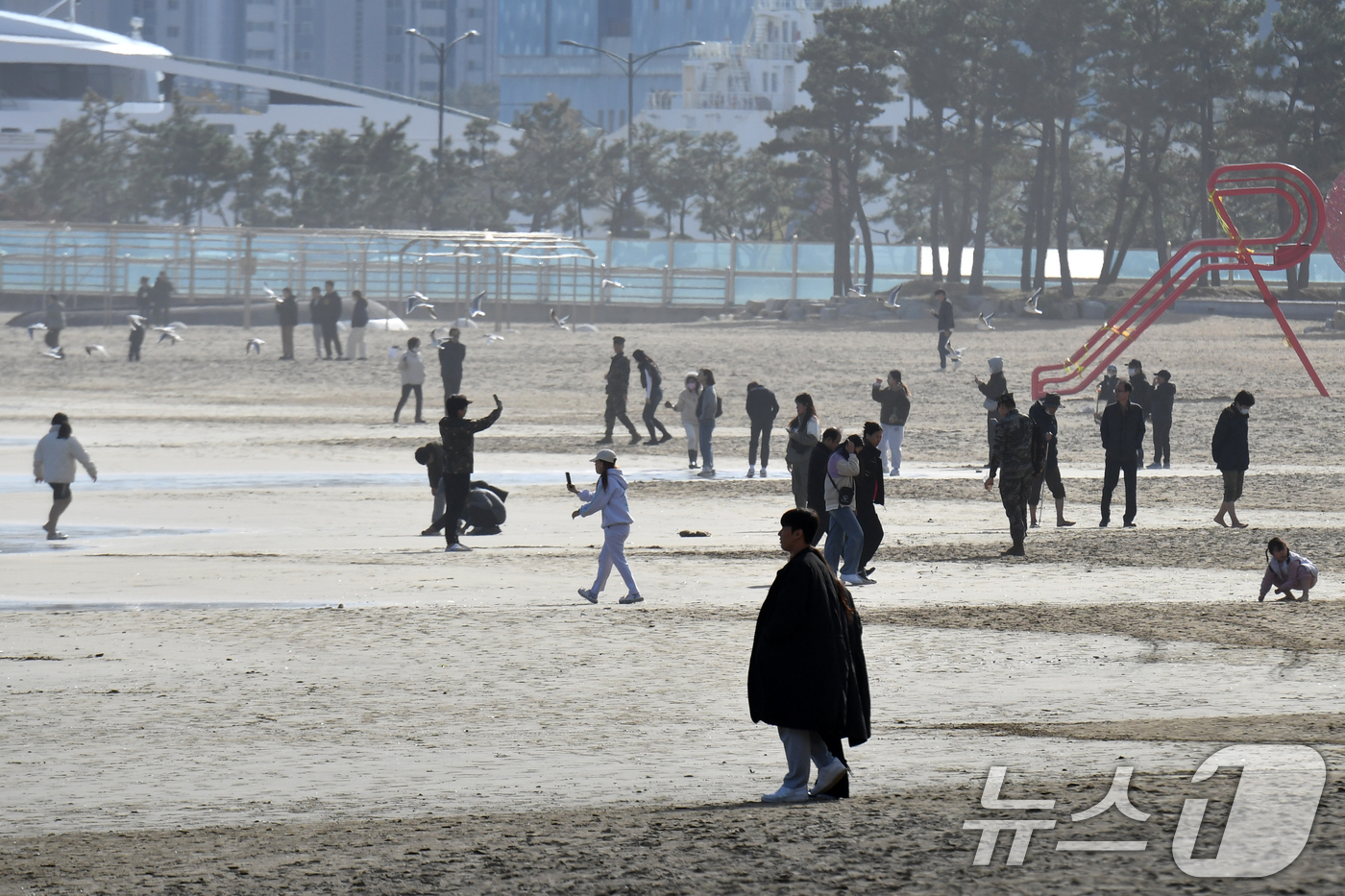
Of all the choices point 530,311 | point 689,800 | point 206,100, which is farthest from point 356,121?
point 689,800

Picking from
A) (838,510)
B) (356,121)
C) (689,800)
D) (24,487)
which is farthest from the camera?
(356,121)

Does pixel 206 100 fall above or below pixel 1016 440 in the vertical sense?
above

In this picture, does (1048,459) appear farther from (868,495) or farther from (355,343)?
(355,343)

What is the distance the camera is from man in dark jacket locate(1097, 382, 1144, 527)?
17531 mm

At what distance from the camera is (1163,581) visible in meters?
14.4

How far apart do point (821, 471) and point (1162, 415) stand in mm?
9986

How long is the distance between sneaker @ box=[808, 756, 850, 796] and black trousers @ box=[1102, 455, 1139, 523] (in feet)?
35.4

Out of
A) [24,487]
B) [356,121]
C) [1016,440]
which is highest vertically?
[356,121]

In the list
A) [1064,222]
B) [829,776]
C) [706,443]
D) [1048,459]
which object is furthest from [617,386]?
[1064,222]

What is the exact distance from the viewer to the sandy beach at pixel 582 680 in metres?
6.68

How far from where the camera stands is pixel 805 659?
730cm

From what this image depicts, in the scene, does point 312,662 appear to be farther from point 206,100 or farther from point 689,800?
point 206,100

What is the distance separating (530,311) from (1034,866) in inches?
2078

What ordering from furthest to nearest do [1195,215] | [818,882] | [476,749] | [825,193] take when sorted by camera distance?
[825,193]
[1195,215]
[476,749]
[818,882]
